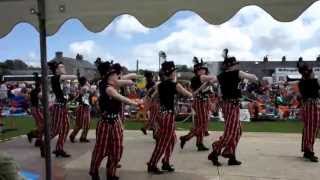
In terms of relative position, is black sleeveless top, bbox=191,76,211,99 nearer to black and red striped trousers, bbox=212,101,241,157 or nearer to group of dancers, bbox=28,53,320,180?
group of dancers, bbox=28,53,320,180

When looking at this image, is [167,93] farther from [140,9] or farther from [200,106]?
[140,9]

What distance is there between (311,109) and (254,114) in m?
10.1

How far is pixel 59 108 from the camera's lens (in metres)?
10.1

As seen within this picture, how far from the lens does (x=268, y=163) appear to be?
9312 millimetres

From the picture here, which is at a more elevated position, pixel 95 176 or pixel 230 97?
pixel 230 97

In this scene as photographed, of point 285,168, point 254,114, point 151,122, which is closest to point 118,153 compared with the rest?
point 285,168

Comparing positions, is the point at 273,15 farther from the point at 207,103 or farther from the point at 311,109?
the point at 207,103

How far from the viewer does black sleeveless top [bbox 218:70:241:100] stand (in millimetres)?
8562

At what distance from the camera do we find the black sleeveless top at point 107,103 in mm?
7316

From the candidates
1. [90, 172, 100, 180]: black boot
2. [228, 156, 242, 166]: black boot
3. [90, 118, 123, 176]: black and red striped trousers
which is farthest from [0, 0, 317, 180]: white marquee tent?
[228, 156, 242, 166]: black boot

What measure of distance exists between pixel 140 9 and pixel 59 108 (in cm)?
504

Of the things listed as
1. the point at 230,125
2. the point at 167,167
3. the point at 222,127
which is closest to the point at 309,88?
the point at 230,125

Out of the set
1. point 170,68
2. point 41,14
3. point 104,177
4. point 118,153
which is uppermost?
point 41,14

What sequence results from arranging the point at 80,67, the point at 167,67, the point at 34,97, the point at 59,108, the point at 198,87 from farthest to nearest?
the point at 80,67 → the point at 34,97 → the point at 198,87 → the point at 59,108 → the point at 167,67
